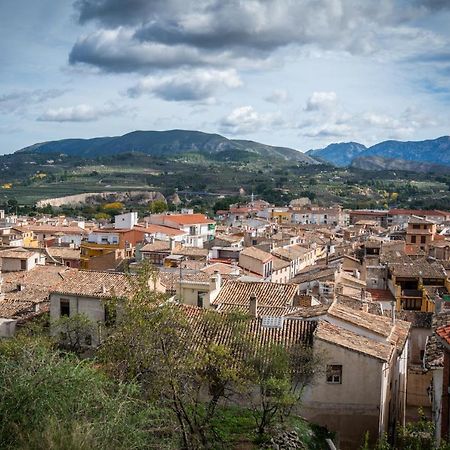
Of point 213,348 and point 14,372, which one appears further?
point 213,348

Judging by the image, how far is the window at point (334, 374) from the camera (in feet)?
53.9

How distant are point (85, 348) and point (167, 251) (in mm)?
25280

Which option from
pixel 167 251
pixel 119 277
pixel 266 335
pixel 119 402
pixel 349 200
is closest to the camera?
pixel 119 402

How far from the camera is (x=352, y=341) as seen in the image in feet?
56.2

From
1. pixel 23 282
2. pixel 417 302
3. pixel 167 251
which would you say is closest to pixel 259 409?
pixel 23 282

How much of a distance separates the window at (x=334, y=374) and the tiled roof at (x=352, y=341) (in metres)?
0.59

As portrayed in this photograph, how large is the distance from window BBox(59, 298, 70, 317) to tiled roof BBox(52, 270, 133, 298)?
0.32 metres

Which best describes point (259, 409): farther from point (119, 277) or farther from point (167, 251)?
point (167, 251)

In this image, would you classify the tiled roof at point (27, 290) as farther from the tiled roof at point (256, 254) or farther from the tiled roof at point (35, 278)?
the tiled roof at point (256, 254)

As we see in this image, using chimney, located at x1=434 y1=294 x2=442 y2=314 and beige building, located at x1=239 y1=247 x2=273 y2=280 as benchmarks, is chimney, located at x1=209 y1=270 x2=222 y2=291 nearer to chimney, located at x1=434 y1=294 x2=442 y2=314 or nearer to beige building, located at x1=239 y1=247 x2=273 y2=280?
chimney, located at x1=434 y1=294 x2=442 y2=314

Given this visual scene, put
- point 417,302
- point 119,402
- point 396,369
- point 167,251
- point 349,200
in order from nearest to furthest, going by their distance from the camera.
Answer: point 119,402 < point 396,369 < point 417,302 < point 167,251 < point 349,200

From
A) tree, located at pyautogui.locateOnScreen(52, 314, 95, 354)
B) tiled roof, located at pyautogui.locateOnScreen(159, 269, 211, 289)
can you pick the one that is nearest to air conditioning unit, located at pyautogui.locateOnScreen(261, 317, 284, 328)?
tree, located at pyautogui.locateOnScreen(52, 314, 95, 354)

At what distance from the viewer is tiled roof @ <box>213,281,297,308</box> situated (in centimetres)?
2581

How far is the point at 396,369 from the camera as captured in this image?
19547mm
